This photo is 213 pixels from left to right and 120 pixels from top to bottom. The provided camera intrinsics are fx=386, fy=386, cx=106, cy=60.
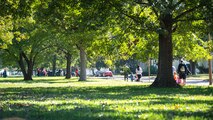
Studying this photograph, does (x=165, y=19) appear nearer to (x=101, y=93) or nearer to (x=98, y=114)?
(x=101, y=93)

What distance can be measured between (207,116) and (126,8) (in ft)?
44.5

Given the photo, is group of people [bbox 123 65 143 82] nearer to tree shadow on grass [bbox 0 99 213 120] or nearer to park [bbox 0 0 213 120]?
park [bbox 0 0 213 120]

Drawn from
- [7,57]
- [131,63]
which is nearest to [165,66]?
[7,57]

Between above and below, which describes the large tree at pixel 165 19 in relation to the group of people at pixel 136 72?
above

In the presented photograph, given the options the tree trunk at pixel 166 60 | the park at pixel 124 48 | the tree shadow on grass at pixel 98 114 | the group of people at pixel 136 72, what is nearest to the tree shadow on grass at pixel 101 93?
the park at pixel 124 48

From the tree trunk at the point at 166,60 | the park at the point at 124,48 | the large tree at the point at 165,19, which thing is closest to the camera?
the park at the point at 124,48

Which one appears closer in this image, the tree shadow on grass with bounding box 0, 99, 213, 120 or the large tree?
the tree shadow on grass with bounding box 0, 99, 213, 120

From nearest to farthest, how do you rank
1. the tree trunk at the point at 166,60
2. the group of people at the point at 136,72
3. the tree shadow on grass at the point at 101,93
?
the tree shadow on grass at the point at 101,93 < the tree trunk at the point at 166,60 < the group of people at the point at 136,72

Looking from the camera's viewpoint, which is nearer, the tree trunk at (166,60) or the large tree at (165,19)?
the large tree at (165,19)

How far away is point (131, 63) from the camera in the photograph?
93875 millimetres

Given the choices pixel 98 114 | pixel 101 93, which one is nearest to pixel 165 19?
pixel 101 93

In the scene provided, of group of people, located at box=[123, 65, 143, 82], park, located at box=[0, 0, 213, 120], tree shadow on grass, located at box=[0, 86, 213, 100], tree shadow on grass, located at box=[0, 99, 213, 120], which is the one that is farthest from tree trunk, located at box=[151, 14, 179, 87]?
group of people, located at box=[123, 65, 143, 82]

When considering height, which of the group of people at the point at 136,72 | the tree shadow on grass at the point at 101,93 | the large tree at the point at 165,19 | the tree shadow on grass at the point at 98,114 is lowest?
the tree shadow on grass at the point at 98,114

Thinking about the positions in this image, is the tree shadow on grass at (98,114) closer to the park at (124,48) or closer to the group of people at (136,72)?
→ the park at (124,48)
